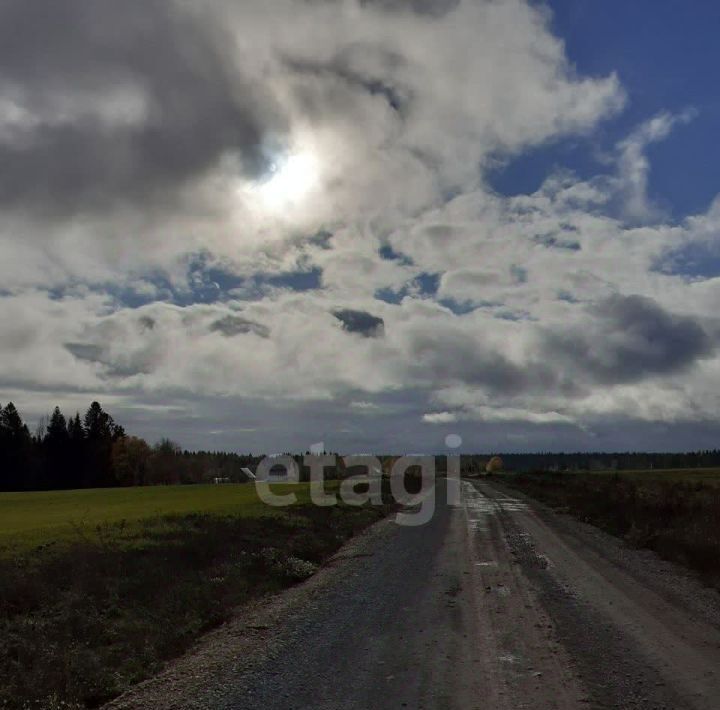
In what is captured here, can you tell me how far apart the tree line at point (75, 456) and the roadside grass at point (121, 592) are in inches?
3011

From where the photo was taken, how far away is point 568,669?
818 centimetres

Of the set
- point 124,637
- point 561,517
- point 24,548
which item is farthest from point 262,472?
point 124,637

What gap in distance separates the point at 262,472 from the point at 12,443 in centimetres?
3680

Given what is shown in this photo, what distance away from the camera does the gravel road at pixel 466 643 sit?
290 inches

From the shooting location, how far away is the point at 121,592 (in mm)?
13250

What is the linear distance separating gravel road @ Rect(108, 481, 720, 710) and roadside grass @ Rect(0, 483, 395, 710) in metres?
0.71

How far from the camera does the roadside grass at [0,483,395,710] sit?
8.57 m

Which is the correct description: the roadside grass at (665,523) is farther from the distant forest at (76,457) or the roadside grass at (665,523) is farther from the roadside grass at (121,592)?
the distant forest at (76,457)

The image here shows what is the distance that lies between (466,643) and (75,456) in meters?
102

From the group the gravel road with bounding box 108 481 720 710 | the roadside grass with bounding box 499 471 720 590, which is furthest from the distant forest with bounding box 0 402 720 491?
the gravel road with bounding box 108 481 720 710

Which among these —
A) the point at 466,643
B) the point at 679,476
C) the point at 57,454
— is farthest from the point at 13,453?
the point at 679,476

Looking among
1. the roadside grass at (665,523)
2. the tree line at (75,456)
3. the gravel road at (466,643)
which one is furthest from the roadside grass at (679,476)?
the tree line at (75,456)

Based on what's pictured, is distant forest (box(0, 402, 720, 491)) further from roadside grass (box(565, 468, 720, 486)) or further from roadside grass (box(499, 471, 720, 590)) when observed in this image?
roadside grass (box(499, 471, 720, 590))

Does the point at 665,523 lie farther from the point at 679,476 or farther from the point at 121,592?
the point at 679,476
